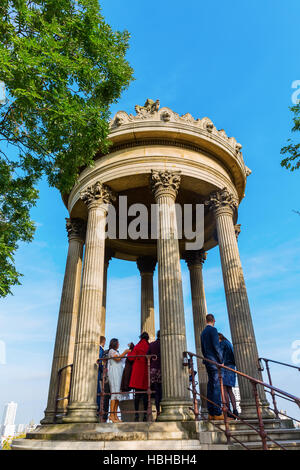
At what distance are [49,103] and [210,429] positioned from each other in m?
9.81

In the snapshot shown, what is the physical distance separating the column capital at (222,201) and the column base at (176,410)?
8.14 meters

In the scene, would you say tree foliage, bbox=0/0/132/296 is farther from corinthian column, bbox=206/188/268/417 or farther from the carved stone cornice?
corinthian column, bbox=206/188/268/417

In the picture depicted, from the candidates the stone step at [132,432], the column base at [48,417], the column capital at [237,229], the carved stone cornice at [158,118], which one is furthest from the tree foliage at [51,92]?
the column capital at [237,229]

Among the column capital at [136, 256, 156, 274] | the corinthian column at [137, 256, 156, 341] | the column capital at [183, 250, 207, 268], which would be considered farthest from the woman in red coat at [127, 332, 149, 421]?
the column capital at [136, 256, 156, 274]

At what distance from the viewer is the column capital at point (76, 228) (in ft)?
50.3

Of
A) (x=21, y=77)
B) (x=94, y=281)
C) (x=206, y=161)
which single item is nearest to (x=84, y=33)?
(x=21, y=77)

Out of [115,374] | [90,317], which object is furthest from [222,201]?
[115,374]

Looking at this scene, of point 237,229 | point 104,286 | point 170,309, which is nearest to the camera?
point 170,309

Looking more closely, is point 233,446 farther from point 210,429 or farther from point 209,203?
point 209,203

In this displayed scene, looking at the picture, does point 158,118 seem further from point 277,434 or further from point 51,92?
point 277,434

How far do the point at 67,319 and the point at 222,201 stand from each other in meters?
9.10

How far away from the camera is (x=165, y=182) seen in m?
12.2

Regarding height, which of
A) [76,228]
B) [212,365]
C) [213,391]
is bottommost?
[213,391]

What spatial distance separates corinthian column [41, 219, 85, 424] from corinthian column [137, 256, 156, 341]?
5.20m
